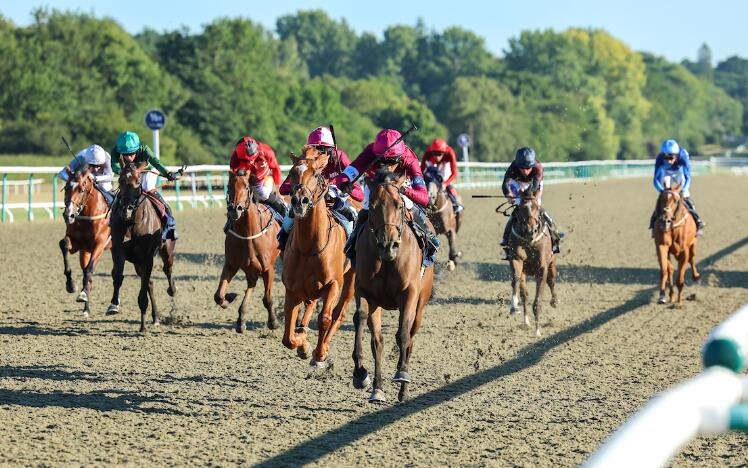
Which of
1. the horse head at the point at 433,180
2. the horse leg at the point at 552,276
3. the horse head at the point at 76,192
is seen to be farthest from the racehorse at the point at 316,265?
the horse head at the point at 433,180

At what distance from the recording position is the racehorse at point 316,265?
7.13 meters

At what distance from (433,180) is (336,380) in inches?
286

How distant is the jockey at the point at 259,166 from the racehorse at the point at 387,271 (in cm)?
312

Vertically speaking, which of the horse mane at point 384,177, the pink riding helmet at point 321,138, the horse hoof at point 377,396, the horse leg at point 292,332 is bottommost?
the horse hoof at point 377,396

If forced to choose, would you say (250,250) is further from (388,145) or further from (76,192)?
(388,145)

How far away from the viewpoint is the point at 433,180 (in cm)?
1482

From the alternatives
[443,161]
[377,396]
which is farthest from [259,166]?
[443,161]

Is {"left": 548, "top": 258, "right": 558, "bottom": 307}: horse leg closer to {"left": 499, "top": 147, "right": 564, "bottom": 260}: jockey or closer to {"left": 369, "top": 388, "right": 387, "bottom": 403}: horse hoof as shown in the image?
{"left": 499, "top": 147, "right": 564, "bottom": 260}: jockey

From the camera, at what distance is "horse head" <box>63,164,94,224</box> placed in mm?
10461

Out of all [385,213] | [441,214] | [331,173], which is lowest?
[441,214]

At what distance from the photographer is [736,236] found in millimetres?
22125

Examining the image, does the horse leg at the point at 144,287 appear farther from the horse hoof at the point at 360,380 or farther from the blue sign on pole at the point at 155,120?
the blue sign on pole at the point at 155,120

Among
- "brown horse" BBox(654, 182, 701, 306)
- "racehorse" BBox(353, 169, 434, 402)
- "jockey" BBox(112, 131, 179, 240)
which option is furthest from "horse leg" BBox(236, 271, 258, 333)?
"brown horse" BBox(654, 182, 701, 306)

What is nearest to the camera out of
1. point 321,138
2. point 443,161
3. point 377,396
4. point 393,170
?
point 377,396
